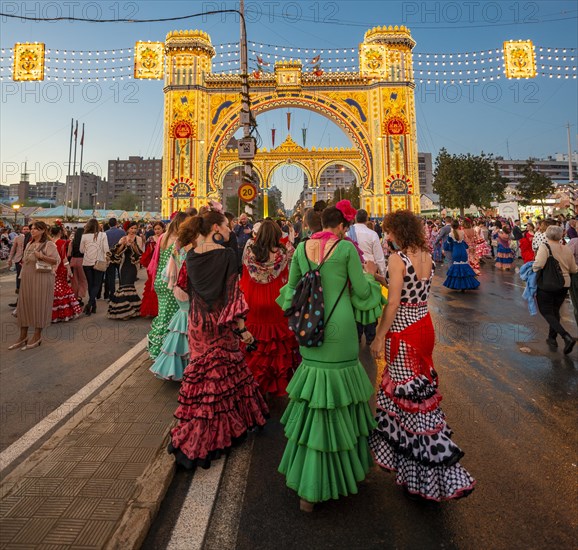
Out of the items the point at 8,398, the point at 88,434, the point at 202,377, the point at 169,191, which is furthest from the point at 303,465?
the point at 169,191

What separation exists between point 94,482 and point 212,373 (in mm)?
994

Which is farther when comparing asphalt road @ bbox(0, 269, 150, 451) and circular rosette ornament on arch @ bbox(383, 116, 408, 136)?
circular rosette ornament on arch @ bbox(383, 116, 408, 136)

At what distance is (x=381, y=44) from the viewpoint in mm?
25188

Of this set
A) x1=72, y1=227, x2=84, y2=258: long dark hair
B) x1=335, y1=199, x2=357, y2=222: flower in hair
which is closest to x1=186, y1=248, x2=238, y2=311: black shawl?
x1=335, y1=199, x2=357, y2=222: flower in hair

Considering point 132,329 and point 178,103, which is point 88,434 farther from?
point 178,103

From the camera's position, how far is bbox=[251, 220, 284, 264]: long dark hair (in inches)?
159

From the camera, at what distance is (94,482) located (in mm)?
2416

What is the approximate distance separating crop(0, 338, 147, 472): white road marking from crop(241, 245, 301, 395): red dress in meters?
1.78

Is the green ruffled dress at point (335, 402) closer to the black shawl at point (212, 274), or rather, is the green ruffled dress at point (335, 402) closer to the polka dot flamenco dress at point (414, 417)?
the polka dot flamenco dress at point (414, 417)

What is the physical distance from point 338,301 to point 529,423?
2289mm

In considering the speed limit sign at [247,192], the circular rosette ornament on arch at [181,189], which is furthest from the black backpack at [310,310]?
the circular rosette ornament on arch at [181,189]

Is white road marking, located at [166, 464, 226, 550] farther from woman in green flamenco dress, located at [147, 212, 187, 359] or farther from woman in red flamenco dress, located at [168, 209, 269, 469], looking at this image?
woman in green flamenco dress, located at [147, 212, 187, 359]

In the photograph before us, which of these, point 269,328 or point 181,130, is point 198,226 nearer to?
point 269,328

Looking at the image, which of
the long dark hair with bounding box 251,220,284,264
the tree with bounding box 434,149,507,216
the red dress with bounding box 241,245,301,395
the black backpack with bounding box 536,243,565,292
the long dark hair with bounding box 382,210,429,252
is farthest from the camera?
the tree with bounding box 434,149,507,216
